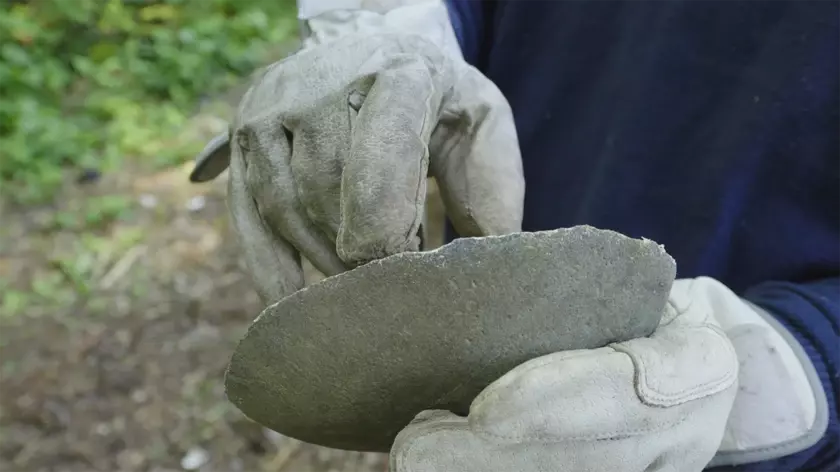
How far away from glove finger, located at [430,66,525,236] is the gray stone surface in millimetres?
240

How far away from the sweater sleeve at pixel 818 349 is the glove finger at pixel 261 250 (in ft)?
1.75

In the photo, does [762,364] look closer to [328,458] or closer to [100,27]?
[328,458]

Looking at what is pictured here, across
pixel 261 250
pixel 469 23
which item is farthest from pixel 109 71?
pixel 261 250

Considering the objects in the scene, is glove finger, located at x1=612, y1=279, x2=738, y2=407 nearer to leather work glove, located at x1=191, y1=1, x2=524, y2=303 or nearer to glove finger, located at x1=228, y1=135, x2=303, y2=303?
leather work glove, located at x1=191, y1=1, x2=524, y2=303

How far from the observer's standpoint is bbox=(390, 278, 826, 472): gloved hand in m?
0.63

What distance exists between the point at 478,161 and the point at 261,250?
27 cm

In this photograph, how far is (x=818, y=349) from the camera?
831 millimetres

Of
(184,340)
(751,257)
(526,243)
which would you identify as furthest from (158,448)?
(526,243)

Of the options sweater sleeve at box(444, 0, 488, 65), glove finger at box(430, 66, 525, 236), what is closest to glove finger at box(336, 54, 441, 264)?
glove finger at box(430, 66, 525, 236)

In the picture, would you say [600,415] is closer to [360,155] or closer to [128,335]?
[360,155]

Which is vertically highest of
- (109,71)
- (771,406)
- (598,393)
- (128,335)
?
(598,393)

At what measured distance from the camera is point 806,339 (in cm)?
84

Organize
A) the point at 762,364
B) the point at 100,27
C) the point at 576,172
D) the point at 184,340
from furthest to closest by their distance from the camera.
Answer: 1. the point at 100,27
2. the point at 184,340
3. the point at 576,172
4. the point at 762,364

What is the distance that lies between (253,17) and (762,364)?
3.53m
